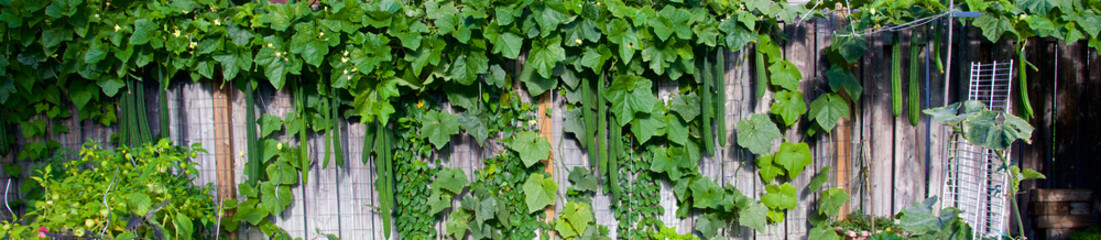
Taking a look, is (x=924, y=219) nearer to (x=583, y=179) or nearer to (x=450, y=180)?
(x=583, y=179)

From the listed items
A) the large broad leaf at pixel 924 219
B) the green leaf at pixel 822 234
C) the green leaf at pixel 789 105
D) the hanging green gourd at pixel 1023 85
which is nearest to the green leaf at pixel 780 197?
the green leaf at pixel 822 234

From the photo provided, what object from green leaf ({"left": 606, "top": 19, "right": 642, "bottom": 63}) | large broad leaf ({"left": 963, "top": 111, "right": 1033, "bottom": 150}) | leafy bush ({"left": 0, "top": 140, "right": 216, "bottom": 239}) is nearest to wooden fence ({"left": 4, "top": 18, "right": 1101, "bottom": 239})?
leafy bush ({"left": 0, "top": 140, "right": 216, "bottom": 239})

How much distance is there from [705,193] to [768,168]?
0.31 m

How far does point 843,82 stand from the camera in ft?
9.01

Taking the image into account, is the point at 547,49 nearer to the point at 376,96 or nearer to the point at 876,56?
the point at 376,96

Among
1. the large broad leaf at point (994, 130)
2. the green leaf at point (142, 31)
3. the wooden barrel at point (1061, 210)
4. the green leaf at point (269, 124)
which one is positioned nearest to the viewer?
the large broad leaf at point (994, 130)

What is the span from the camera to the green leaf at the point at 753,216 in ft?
9.15

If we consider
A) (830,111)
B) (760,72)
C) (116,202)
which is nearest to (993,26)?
(830,111)

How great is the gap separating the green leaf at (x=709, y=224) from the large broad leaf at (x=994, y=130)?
1030mm

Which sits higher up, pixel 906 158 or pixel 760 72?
pixel 760 72

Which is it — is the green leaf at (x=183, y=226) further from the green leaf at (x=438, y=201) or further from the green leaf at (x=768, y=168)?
the green leaf at (x=768, y=168)

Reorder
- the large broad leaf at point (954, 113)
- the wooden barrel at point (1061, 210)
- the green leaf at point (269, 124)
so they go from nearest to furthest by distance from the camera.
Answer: the large broad leaf at point (954, 113) < the green leaf at point (269, 124) < the wooden barrel at point (1061, 210)

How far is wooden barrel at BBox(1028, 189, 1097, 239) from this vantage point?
120 inches

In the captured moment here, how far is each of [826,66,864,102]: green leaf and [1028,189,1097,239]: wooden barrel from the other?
3.71 feet
